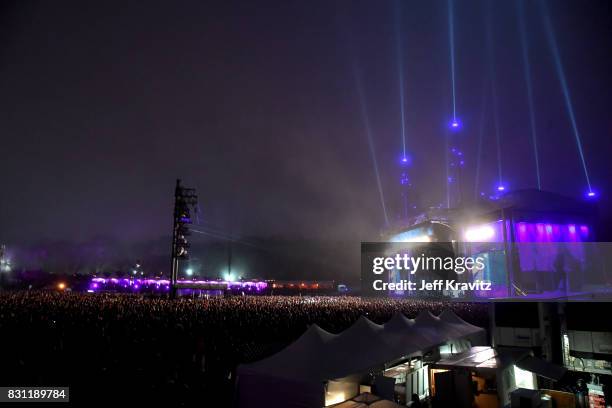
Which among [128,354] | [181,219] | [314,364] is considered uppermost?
[181,219]

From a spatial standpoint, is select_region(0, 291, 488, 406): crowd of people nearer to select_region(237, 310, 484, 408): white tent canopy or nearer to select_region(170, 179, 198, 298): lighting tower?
select_region(237, 310, 484, 408): white tent canopy

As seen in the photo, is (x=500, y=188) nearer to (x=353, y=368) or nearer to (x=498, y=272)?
(x=498, y=272)

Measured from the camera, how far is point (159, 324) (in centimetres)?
1430

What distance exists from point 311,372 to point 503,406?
6.07m

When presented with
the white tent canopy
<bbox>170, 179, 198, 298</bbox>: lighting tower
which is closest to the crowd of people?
the white tent canopy

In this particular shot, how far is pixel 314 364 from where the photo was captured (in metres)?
8.38

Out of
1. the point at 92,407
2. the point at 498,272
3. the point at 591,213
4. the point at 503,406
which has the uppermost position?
the point at 591,213

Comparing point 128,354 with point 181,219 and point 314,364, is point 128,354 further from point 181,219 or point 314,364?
point 181,219

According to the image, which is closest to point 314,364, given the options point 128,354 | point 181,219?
point 128,354

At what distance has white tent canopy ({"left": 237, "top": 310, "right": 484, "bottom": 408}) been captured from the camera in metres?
7.90

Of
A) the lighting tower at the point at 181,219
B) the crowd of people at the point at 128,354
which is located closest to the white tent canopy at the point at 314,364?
the crowd of people at the point at 128,354

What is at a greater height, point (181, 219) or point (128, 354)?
point (181, 219)

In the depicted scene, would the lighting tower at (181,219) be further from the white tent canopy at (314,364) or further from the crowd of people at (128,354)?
the white tent canopy at (314,364)

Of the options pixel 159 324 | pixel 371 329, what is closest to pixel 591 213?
pixel 371 329
